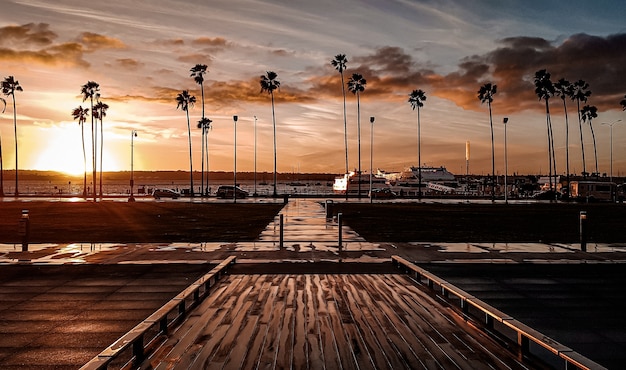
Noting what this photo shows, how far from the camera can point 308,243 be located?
18.5 m

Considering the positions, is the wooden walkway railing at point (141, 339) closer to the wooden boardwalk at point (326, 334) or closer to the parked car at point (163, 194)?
the wooden boardwalk at point (326, 334)

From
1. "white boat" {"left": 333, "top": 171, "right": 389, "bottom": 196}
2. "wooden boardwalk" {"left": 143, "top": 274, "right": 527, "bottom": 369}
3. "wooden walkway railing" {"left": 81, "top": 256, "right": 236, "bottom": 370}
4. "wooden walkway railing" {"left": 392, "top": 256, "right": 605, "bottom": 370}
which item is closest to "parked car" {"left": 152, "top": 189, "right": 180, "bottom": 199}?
"white boat" {"left": 333, "top": 171, "right": 389, "bottom": 196}

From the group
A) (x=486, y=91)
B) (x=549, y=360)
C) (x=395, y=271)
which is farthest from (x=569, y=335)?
(x=486, y=91)

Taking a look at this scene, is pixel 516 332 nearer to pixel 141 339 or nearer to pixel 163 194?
pixel 141 339

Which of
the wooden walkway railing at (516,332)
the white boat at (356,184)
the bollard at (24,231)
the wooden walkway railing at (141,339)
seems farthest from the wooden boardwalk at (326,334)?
the white boat at (356,184)

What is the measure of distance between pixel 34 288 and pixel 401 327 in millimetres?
8674

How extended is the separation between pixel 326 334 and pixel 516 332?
3198mm

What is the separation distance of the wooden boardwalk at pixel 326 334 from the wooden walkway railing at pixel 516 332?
0.34m

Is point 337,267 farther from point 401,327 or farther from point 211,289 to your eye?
point 401,327

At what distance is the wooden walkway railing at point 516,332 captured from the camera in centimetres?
539

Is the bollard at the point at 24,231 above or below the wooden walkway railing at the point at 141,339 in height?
above

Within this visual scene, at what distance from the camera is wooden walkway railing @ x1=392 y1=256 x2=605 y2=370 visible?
5.39 meters

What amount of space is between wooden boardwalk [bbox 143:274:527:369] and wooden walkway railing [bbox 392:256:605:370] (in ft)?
1.12

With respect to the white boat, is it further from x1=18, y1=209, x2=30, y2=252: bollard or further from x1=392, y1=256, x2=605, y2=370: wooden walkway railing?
x1=392, y1=256, x2=605, y2=370: wooden walkway railing
